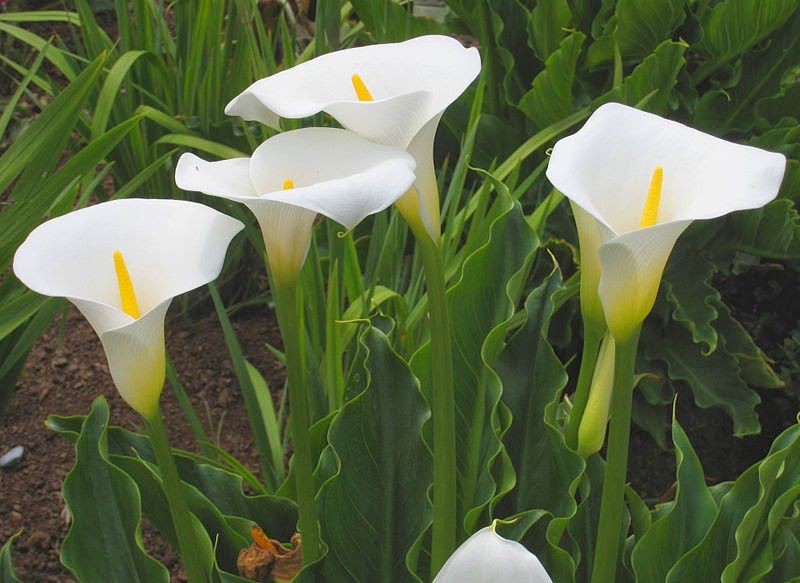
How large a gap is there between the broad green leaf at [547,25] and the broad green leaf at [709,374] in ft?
1.69

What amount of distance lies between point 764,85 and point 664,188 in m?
1.09

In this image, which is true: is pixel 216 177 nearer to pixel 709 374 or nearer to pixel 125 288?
pixel 125 288

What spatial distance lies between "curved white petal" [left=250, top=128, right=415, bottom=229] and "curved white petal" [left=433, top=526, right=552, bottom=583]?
0.20 meters

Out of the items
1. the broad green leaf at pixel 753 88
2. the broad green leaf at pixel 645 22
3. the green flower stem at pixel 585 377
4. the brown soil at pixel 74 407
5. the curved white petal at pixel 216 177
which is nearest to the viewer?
the curved white petal at pixel 216 177

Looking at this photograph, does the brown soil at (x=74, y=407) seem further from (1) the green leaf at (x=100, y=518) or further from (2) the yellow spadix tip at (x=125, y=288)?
(2) the yellow spadix tip at (x=125, y=288)

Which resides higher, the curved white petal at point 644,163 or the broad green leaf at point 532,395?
the curved white petal at point 644,163

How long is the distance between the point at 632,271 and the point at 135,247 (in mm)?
364

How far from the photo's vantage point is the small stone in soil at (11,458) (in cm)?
154

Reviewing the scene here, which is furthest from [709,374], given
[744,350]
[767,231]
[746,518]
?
[746,518]

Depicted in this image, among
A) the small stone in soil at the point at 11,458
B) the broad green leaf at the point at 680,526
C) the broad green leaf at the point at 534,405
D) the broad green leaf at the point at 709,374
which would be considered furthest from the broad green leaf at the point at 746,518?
the small stone in soil at the point at 11,458

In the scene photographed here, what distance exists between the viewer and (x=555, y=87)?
156 cm

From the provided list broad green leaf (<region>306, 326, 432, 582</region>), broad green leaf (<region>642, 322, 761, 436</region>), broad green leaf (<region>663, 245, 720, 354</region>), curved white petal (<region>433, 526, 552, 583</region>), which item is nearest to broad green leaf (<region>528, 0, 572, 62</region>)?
broad green leaf (<region>663, 245, 720, 354</region>)

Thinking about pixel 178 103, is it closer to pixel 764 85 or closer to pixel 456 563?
pixel 764 85

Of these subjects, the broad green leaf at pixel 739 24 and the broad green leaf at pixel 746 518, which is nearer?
the broad green leaf at pixel 746 518
